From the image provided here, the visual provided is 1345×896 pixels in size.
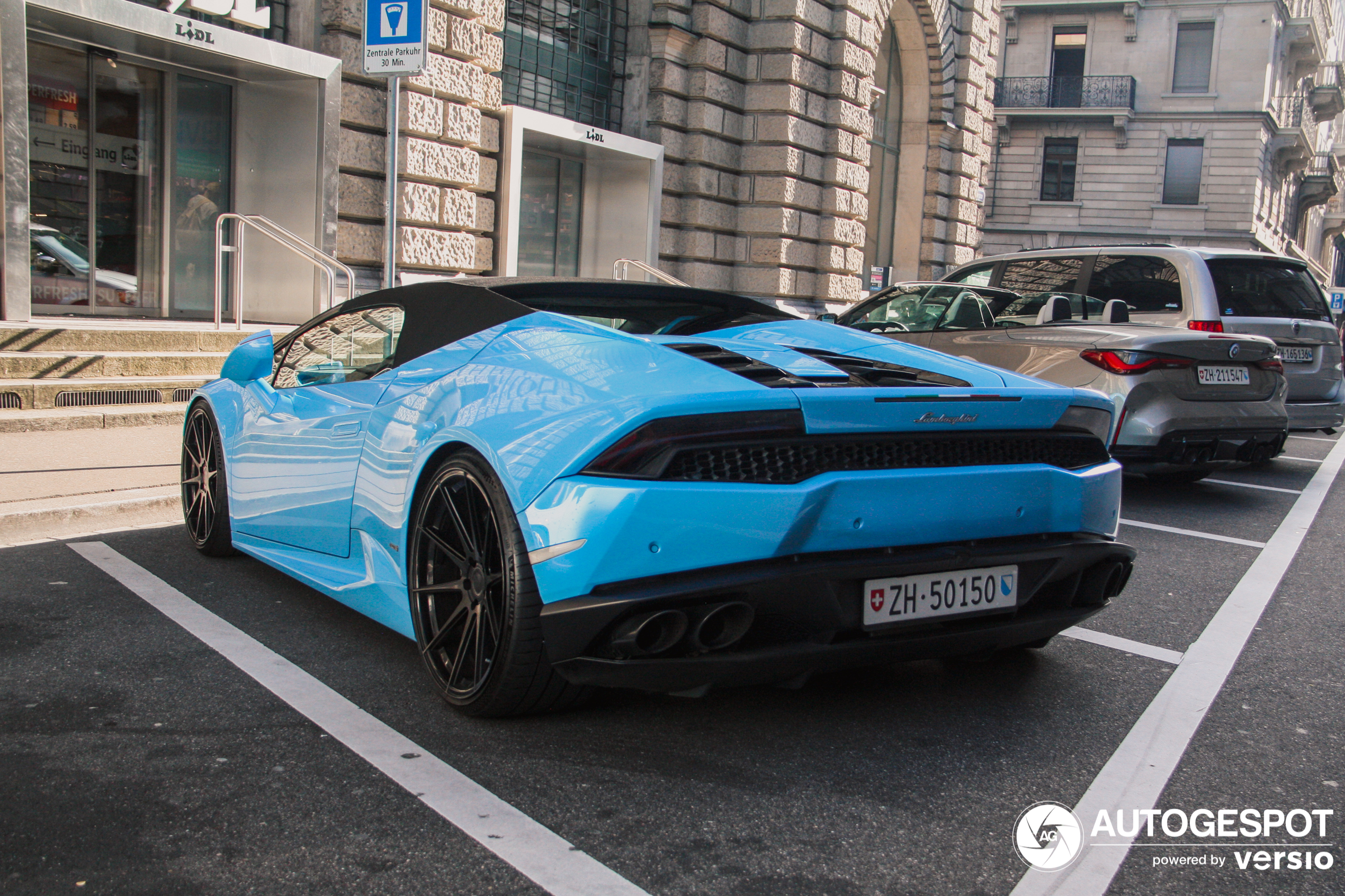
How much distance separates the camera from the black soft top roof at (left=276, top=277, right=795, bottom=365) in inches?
133

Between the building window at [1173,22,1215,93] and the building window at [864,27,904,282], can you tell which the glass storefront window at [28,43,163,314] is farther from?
the building window at [1173,22,1215,93]

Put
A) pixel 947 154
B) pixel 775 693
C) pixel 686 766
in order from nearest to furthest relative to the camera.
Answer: pixel 686 766
pixel 775 693
pixel 947 154

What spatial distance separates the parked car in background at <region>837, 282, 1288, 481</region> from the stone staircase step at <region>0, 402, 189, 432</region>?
204 inches

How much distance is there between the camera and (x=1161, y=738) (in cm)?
308

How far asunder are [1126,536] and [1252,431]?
5.58 ft

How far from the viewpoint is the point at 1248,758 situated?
2949mm

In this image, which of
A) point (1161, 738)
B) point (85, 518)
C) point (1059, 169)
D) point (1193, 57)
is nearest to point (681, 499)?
point (1161, 738)

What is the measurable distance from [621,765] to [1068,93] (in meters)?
46.9

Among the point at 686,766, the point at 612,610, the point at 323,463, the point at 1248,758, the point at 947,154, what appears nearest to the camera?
the point at 612,610

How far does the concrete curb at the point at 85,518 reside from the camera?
5.14m

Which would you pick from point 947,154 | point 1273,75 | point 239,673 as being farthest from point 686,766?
point 1273,75

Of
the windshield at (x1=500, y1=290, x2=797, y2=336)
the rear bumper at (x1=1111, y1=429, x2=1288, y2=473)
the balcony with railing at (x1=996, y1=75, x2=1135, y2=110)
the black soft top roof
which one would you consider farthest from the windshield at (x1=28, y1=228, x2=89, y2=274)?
the balcony with railing at (x1=996, y1=75, x2=1135, y2=110)

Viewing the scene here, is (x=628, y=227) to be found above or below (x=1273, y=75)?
below

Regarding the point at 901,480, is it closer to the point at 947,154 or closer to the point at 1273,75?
the point at 947,154
